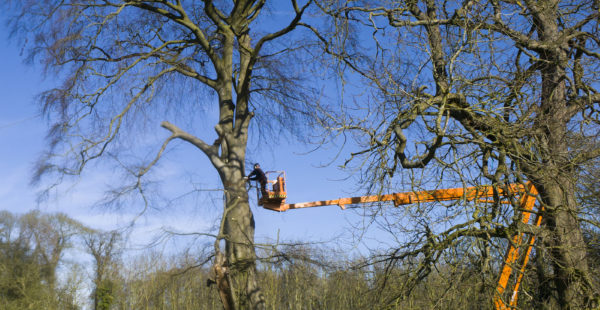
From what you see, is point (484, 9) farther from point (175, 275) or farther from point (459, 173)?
point (175, 275)

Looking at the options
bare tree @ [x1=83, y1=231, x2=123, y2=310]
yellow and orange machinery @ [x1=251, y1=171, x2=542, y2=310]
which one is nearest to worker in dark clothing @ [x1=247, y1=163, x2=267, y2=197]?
yellow and orange machinery @ [x1=251, y1=171, x2=542, y2=310]

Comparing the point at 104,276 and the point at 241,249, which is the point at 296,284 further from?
the point at 104,276

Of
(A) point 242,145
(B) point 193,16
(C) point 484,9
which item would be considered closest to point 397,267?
(C) point 484,9

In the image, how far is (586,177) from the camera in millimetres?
5367

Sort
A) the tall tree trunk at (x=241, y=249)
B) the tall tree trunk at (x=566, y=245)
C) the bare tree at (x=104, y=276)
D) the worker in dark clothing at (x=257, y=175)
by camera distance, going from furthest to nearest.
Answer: the bare tree at (x=104, y=276) < the worker in dark clothing at (x=257, y=175) < the tall tree trunk at (x=241, y=249) < the tall tree trunk at (x=566, y=245)

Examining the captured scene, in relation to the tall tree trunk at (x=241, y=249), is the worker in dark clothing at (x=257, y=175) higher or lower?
higher

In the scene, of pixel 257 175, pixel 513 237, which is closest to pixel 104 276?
pixel 257 175

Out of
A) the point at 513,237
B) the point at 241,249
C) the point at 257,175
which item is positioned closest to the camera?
the point at 513,237

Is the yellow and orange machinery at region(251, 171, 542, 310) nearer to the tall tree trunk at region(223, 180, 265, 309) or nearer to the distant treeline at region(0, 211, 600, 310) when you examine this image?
the distant treeline at region(0, 211, 600, 310)

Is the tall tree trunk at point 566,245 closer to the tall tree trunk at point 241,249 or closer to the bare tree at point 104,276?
the tall tree trunk at point 241,249

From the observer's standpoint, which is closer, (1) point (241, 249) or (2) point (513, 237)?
(2) point (513, 237)

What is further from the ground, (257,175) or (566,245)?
(257,175)

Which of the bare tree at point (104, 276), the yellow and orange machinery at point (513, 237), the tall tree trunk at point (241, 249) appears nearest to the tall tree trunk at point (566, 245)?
the yellow and orange machinery at point (513, 237)

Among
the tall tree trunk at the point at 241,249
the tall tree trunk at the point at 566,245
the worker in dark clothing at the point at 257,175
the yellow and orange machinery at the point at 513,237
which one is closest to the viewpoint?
the yellow and orange machinery at the point at 513,237
